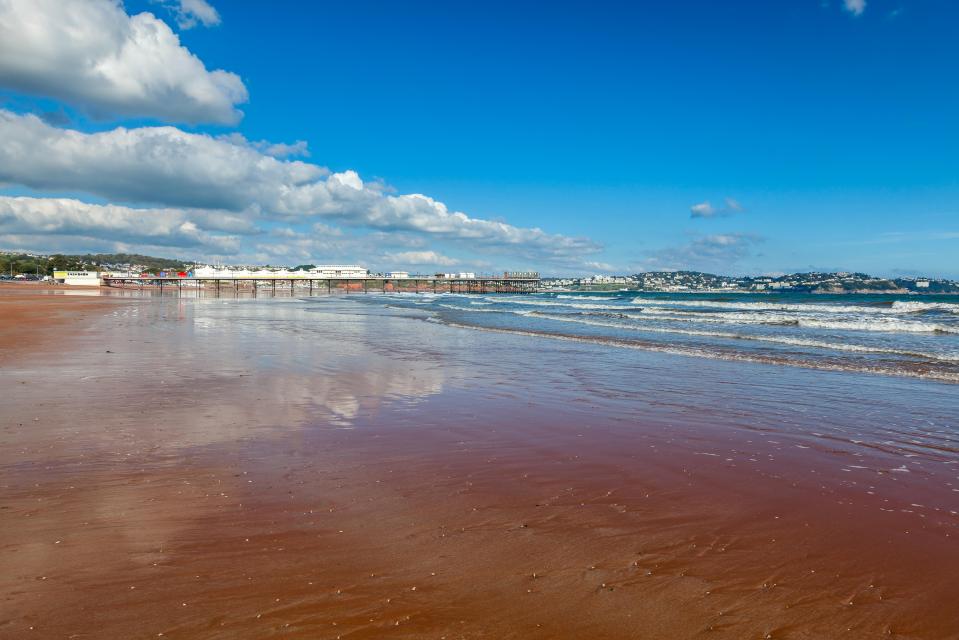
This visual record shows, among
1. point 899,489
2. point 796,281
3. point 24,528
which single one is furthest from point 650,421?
point 796,281

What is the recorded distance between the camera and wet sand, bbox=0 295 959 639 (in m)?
3.23

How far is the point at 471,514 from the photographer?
4.66m

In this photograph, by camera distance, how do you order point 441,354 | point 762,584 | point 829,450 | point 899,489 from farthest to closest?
point 441,354
point 829,450
point 899,489
point 762,584

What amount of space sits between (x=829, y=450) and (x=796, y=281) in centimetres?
17063

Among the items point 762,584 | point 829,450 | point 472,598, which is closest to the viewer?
point 472,598

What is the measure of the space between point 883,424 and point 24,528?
32.1 feet

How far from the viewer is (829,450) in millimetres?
6824

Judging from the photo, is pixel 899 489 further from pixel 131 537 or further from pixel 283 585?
pixel 131 537

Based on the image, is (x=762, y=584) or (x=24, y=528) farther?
(x=24, y=528)

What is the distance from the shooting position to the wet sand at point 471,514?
3.23 m

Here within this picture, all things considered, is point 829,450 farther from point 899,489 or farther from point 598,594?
point 598,594

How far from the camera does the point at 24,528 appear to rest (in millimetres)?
4145

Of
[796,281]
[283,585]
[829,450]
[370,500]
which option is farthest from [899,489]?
[796,281]

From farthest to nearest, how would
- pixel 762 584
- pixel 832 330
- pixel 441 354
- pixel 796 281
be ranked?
pixel 796 281, pixel 832 330, pixel 441 354, pixel 762 584
